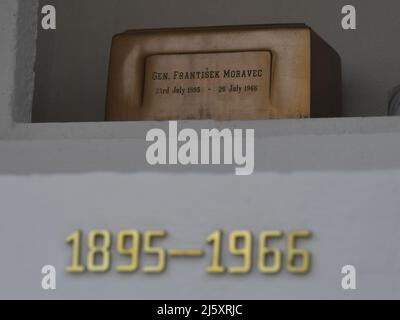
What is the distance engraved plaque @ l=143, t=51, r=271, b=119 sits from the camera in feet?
9.61

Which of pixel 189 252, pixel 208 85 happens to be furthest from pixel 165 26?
pixel 189 252

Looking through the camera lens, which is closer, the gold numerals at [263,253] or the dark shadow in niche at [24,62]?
the gold numerals at [263,253]

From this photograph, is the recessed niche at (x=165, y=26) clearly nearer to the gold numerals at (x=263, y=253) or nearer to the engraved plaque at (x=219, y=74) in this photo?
the engraved plaque at (x=219, y=74)

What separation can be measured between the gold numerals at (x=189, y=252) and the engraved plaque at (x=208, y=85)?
34 centimetres

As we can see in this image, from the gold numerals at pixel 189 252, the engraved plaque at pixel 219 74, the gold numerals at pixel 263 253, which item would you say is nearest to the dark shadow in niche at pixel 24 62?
the engraved plaque at pixel 219 74

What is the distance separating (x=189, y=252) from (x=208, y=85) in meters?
0.44

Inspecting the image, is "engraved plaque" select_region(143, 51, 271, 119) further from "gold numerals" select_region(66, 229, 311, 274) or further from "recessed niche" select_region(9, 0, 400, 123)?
"recessed niche" select_region(9, 0, 400, 123)

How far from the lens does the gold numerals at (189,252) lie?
2.69 m

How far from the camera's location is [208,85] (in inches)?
117

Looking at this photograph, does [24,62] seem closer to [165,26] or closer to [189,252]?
[189,252]

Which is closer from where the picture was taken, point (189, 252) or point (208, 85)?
point (189, 252)

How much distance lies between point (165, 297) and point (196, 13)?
44.1 inches

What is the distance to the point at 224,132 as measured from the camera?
9.15 ft

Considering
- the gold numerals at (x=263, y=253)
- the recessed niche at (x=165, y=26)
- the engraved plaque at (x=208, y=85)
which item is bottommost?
the gold numerals at (x=263, y=253)
